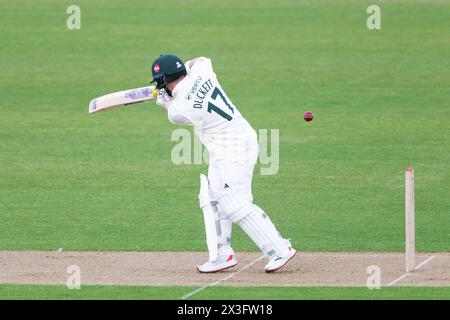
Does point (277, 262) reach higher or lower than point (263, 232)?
lower

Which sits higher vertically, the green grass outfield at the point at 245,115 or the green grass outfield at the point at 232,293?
the green grass outfield at the point at 245,115

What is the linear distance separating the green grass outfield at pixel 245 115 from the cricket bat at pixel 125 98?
6.61 feet

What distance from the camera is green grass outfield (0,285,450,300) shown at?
37.4 ft

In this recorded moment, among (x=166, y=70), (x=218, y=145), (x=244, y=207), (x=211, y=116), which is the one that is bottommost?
(x=244, y=207)

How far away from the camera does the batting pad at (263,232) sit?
12359mm

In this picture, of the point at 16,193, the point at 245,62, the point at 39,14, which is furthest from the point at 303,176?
the point at 39,14

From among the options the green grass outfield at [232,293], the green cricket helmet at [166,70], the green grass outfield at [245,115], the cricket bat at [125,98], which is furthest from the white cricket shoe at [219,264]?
the green cricket helmet at [166,70]

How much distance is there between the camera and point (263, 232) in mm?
12383

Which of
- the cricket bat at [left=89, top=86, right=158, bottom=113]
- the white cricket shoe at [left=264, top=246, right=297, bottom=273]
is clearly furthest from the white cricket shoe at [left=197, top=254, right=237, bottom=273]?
the cricket bat at [left=89, top=86, right=158, bottom=113]

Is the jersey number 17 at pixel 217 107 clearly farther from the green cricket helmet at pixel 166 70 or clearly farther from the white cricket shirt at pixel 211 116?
the green cricket helmet at pixel 166 70

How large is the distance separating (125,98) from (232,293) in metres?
2.62

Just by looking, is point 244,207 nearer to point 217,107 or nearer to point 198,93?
point 217,107

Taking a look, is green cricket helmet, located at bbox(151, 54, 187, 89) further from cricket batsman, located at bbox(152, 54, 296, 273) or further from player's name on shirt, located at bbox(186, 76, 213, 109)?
player's name on shirt, located at bbox(186, 76, 213, 109)

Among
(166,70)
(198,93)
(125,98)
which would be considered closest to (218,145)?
(198,93)
